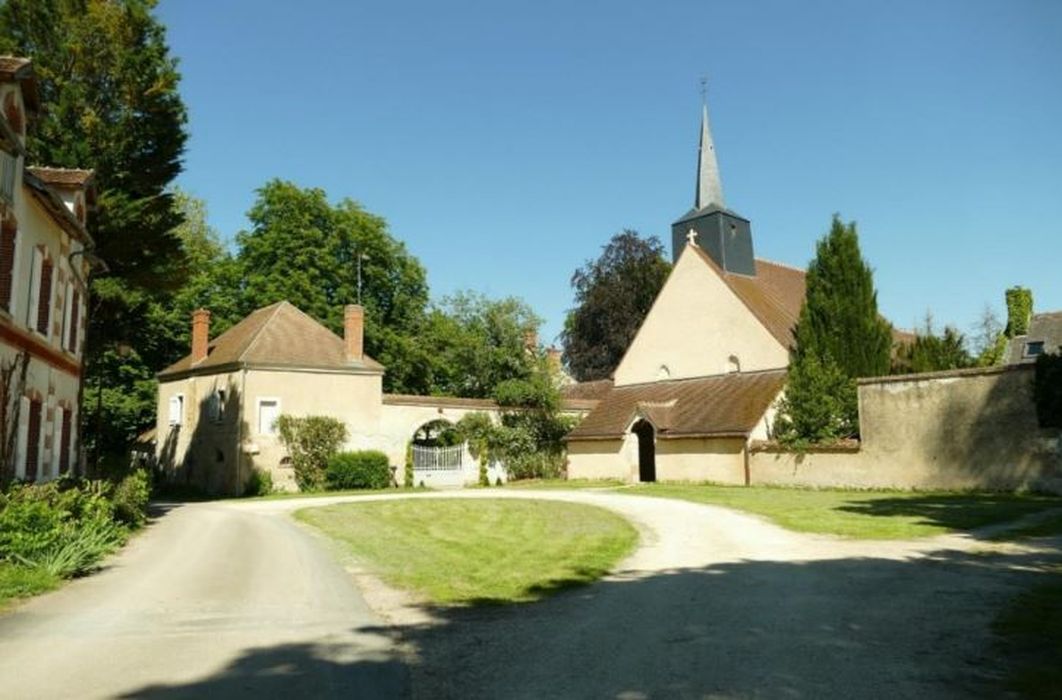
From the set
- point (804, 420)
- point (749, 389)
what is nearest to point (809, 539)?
point (804, 420)

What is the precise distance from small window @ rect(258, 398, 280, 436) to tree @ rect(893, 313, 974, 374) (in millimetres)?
23710

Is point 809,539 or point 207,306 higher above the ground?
point 207,306

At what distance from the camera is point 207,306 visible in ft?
138

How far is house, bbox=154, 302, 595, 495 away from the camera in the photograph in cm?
3025

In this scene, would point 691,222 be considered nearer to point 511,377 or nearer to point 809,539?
point 511,377

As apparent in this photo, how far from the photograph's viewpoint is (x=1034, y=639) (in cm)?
641

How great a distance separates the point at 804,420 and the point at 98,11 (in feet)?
76.1

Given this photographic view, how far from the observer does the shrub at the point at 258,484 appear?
29484 mm

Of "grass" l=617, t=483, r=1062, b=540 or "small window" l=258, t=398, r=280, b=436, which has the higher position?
"small window" l=258, t=398, r=280, b=436

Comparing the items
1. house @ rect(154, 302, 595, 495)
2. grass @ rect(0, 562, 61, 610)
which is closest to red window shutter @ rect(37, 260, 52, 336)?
grass @ rect(0, 562, 61, 610)

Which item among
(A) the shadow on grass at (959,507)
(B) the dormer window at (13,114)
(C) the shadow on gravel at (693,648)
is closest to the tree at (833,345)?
(A) the shadow on grass at (959,507)

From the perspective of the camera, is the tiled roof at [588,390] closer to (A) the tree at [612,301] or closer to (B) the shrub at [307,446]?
(A) the tree at [612,301]

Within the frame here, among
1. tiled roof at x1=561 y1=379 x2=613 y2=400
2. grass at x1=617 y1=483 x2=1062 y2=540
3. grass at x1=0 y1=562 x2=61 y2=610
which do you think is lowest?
grass at x1=0 y1=562 x2=61 y2=610

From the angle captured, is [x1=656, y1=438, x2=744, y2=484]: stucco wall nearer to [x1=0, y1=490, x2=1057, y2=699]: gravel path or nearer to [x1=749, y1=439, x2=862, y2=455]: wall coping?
[x1=749, y1=439, x2=862, y2=455]: wall coping
